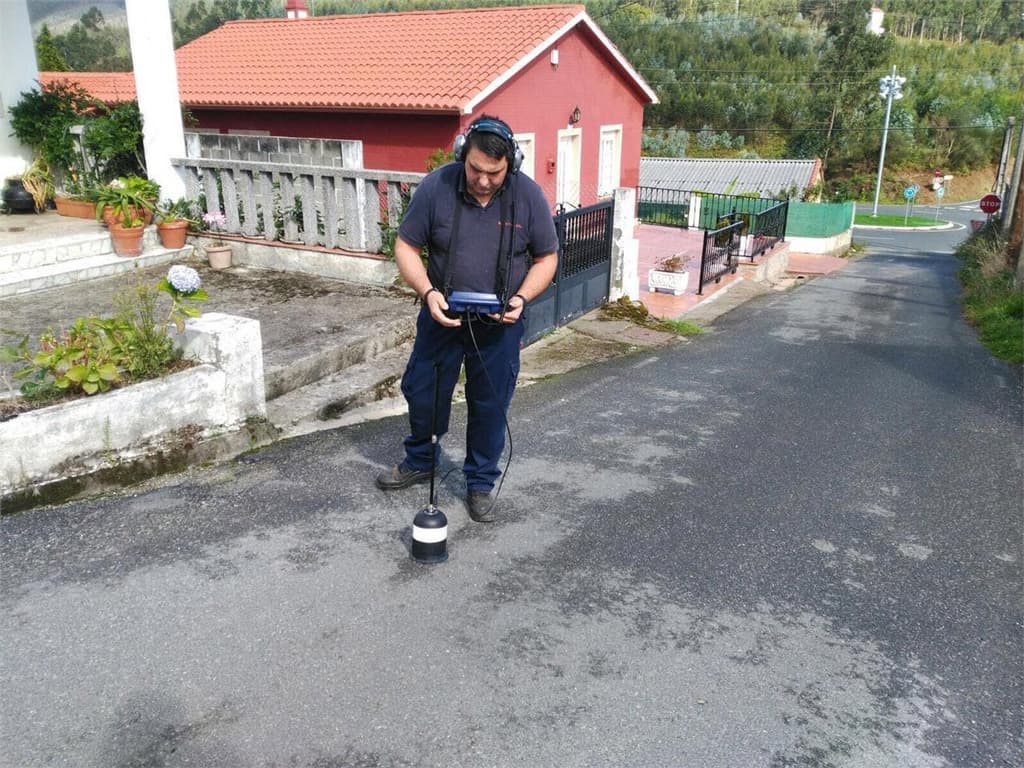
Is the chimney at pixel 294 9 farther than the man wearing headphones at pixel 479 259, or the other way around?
the chimney at pixel 294 9

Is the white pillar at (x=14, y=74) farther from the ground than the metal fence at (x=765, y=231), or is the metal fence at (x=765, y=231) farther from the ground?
the white pillar at (x=14, y=74)

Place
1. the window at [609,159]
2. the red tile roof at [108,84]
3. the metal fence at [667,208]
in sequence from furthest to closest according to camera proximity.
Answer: the metal fence at [667,208] < the window at [609,159] < the red tile roof at [108,84]

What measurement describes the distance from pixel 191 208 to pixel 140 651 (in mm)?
7186

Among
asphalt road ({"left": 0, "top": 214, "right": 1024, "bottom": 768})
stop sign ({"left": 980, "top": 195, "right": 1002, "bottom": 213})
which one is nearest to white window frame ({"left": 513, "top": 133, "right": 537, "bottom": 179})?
asphalt road ({"left": 0, "top": 214, "right": 1024, "bottom": 768})

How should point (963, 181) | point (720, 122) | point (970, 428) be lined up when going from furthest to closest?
point (720, 122), point (963, 181), point (970, 428)

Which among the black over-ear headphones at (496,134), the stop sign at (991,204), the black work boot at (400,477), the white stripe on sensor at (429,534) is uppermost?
the black over-ear headphones at (496,134)

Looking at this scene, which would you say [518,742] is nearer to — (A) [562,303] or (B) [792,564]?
(B) [792,564]

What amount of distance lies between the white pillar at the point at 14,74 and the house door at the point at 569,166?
35.8 ft

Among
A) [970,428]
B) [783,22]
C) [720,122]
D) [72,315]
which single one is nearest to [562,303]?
[970,428]

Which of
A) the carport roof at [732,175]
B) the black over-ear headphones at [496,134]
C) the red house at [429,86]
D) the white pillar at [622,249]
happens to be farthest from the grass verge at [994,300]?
the carport roof at [732,175]

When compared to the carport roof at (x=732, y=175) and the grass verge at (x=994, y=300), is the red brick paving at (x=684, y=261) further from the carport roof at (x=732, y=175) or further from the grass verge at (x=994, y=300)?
the carport roof at (x=732, y=175)

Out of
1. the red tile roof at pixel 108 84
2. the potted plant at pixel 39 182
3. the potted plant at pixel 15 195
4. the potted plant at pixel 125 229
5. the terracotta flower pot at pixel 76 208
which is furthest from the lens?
the red tile roof at pixel 108 84

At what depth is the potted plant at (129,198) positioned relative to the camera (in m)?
8.19

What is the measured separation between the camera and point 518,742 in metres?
2.63
